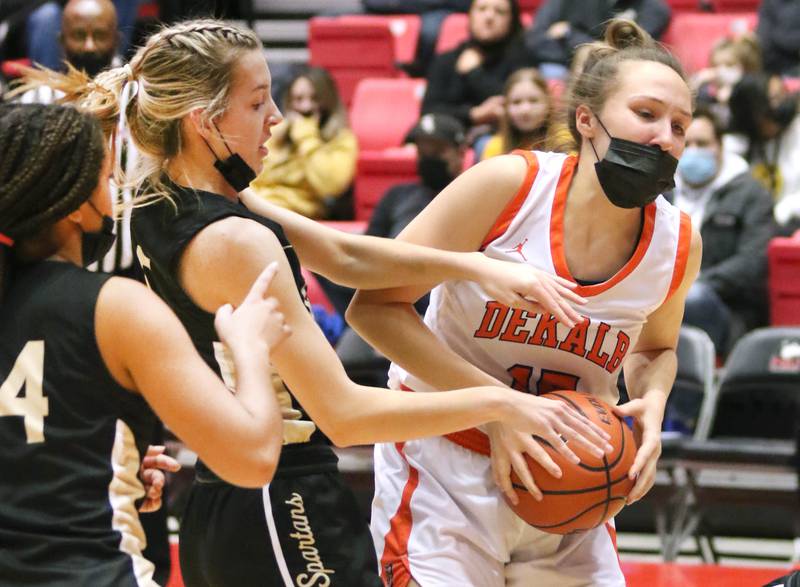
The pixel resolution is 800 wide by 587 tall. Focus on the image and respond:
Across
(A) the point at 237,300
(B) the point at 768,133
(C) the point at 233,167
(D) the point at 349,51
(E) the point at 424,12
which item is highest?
(C) the point at 233,167

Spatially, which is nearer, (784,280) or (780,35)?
(784,280)

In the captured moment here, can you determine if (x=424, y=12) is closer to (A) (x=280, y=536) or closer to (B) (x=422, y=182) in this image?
(B) (x=422, y=182)

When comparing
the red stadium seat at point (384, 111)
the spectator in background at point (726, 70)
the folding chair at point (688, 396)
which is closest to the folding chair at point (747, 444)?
the folding chair at point (688, 396)

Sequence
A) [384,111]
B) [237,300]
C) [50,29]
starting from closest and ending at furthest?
[237,300] → [384,111] → [50,29]

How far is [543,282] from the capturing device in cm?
269

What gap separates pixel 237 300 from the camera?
2.46m

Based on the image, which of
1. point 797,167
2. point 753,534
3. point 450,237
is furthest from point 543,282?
point 797,167

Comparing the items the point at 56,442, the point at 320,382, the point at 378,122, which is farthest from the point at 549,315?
the point at 378,122

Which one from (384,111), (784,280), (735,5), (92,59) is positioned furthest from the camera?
(735,5)

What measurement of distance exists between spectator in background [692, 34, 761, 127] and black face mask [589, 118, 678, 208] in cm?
490

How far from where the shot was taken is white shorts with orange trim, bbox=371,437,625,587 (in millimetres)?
2863

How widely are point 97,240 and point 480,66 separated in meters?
6.14

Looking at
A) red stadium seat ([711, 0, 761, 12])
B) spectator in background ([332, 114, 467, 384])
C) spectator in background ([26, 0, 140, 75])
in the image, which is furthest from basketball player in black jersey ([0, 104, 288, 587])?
red stadium seat ([711, 0, 761, 12])

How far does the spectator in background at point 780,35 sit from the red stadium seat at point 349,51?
2.41 m
